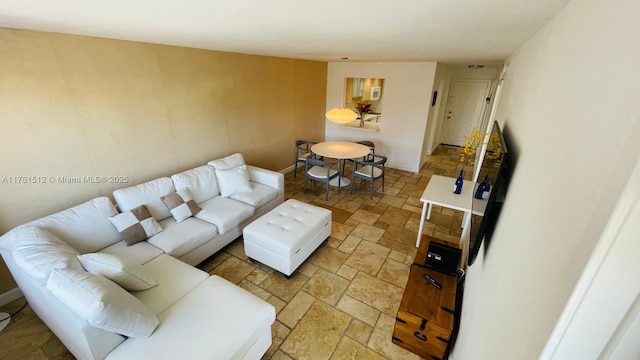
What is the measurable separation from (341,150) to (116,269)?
145 inches

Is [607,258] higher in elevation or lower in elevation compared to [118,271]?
higher

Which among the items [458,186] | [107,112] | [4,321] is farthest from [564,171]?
[4,321]

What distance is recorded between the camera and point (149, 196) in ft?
9.32

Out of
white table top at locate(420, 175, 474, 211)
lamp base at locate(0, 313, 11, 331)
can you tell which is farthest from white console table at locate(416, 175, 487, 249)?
lamp base at locate(0, 313, 11, 331)

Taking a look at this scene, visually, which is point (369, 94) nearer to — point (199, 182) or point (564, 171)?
point (199, 182)

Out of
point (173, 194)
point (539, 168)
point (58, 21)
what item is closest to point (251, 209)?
point (173, 194)

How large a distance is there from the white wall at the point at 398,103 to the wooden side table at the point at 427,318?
13.0 ft

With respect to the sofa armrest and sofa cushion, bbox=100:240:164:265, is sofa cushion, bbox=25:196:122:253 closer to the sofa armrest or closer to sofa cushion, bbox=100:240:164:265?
sofa cushion, bbox=100:240:164:265

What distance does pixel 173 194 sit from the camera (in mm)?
3000

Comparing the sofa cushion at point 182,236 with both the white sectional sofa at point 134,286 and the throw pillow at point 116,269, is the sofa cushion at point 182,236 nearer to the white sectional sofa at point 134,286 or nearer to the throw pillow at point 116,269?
the white sectional sofa at point 134,286

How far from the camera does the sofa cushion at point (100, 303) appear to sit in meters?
1.46

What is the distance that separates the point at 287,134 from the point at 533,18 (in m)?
4.41

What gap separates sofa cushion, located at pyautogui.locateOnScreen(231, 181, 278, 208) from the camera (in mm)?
3438

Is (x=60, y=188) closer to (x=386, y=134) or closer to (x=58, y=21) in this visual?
(x=58, y=21)
